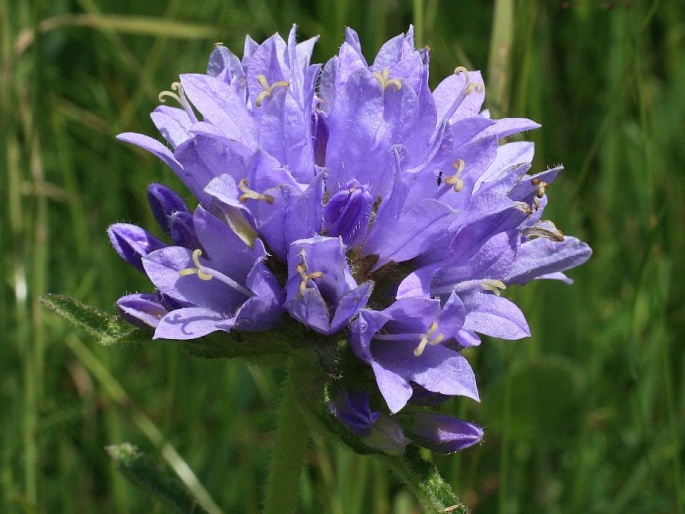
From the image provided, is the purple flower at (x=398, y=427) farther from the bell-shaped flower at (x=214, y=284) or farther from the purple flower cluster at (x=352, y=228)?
the bell-shaped flower at (x=214, y=284)

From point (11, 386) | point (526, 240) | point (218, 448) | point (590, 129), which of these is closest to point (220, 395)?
point (218, 448)

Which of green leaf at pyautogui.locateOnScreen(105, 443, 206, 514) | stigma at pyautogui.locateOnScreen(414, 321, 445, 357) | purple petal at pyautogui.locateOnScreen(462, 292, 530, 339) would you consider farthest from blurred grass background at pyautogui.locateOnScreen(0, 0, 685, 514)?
stigma at pyautogui.locateOnScreen(414, 321, 445, 357)

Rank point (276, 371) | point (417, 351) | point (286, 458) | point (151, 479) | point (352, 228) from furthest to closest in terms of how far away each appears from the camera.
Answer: point (276, 371) < point (151, 479) < point (286, 458) < point (352, 228) < point (417, 351)

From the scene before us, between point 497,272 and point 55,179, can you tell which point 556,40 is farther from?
point 497,272

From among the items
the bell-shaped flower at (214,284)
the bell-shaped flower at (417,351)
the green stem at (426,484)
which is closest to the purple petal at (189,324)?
the bell-shaped flower at (214,284)

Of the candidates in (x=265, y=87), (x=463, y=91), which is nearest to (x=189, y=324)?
(x=265, y=87)

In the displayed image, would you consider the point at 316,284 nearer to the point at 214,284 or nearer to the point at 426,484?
the point at 214,284

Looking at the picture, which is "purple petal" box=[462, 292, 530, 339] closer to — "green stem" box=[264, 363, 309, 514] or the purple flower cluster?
the purple flower cluster
